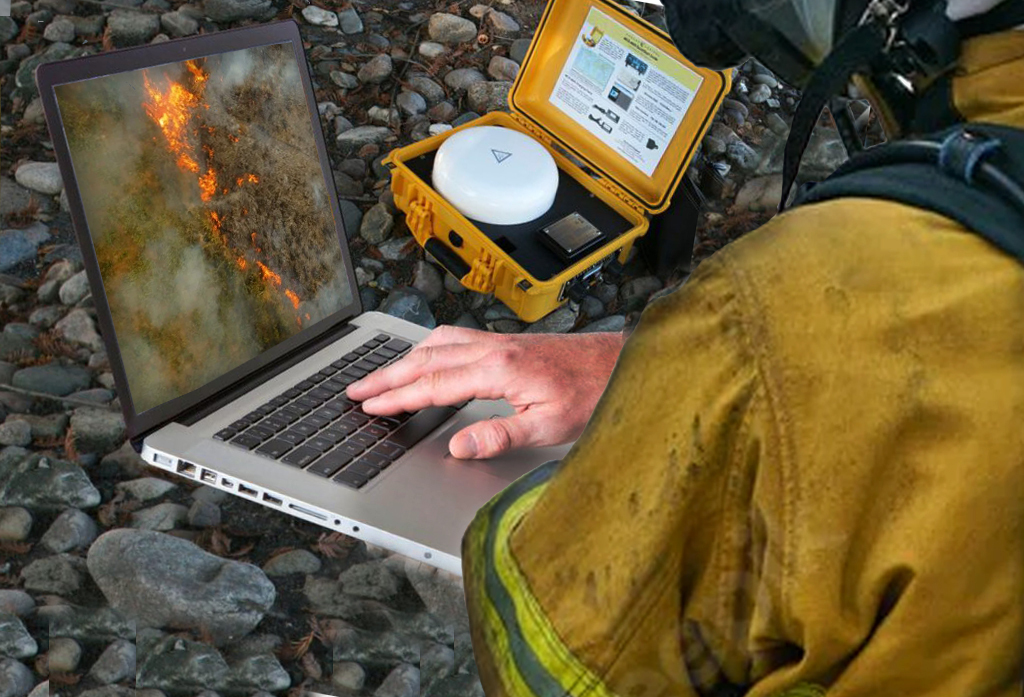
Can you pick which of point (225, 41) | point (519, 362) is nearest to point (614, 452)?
point (519, 362)

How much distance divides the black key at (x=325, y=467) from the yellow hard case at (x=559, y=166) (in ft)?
2.44

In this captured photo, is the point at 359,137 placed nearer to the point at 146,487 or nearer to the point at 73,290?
the point at 73,290

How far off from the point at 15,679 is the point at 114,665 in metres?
0.12

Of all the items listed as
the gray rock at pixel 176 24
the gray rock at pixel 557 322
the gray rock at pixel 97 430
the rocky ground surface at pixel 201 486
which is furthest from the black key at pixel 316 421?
the gray rock at pixel 176 24

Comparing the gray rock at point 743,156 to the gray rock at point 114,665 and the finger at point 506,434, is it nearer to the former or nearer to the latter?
the finger at point 506,434

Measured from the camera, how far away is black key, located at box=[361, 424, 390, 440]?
4.65ft

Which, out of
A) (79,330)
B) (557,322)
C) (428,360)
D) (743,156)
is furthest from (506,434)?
(743,156)

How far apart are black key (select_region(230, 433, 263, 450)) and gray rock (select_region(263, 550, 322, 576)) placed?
0.31 m

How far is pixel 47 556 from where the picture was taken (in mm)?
1567

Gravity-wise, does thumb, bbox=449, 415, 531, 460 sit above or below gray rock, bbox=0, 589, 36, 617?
above

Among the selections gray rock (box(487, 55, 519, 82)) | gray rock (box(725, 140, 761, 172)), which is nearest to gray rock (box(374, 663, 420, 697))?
gray rock (box(725, 140, 761, 172))

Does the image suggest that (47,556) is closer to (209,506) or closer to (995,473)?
(209,506)

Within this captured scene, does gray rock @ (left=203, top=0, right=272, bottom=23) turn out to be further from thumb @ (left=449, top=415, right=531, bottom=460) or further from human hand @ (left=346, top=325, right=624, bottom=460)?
thumb @ (left=449, top=415, right=531, bottom=460)

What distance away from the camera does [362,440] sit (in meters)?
1.40
